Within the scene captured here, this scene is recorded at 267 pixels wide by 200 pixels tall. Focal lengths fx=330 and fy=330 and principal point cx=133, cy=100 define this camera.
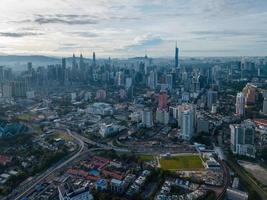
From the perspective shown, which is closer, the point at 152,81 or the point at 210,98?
the point at 210,98

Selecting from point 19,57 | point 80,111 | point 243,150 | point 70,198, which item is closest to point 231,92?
point 80,111

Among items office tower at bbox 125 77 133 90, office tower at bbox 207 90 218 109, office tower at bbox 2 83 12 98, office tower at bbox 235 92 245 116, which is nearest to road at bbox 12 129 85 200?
office tower at bbox 235 92 245 116

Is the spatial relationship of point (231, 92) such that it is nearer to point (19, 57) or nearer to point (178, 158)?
point (178, 158)

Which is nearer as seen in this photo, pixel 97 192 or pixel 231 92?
pixel 97 192

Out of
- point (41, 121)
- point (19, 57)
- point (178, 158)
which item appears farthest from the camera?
point (19, 57)

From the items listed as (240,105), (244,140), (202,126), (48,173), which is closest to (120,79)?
(240,105)

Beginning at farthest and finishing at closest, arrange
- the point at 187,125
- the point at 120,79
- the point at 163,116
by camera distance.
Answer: the point at 120,79
the point at 163,116
the point at 187,125

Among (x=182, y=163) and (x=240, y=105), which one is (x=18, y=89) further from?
(x=182, y=163)

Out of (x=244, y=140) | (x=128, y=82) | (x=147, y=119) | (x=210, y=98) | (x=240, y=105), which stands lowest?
(x=244, y=140)

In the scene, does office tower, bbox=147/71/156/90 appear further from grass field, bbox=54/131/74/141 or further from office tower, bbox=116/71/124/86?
grass field, bbox=54/131/74/141
